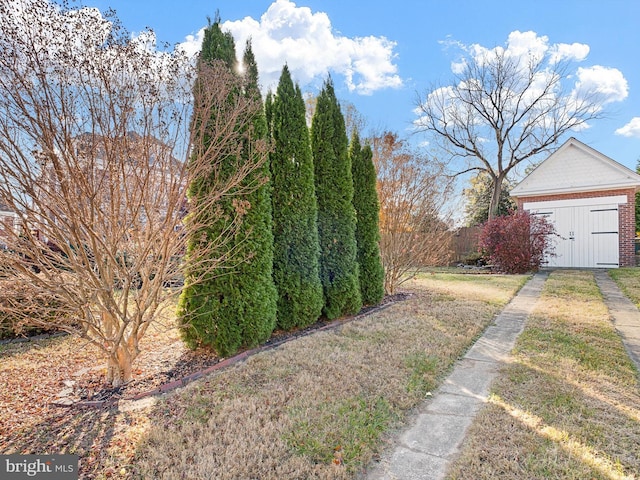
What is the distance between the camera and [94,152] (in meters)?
2.68

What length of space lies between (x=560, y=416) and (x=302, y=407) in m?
1.92

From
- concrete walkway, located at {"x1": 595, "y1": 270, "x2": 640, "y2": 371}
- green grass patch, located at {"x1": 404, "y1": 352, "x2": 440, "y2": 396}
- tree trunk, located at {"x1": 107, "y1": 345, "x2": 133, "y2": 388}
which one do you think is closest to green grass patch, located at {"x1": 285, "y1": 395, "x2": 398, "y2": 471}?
green grass patch, located at {"x1": 404, "y1": 352, "x2": 440, "y2": 396}

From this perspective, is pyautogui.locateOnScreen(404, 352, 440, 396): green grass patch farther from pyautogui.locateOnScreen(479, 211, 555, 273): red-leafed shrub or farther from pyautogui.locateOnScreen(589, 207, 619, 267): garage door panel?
pyautogui.locateOnScreen(589, 207, 619, 267): garage door panel

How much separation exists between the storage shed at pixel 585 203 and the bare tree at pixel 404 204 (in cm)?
773

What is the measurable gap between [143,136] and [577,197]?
15.1 meters

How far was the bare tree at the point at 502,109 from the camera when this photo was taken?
1686 centimetres

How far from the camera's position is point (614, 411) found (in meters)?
2.67

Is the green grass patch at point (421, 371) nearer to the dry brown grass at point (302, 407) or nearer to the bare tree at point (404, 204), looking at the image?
the dry brown grass at point (302, 407)

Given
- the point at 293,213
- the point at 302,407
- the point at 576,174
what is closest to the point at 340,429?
the point at 302,407

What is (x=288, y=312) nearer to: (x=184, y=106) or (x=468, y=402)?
(x=468, y=402)

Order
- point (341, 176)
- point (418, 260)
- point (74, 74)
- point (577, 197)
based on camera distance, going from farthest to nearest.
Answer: point (577, 197) → point (418, 260) → point (341, 176) → point (74, 74)

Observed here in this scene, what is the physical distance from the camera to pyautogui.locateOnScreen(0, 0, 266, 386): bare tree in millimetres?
2523

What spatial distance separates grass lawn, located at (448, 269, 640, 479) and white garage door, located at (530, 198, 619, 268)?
10.1 metres

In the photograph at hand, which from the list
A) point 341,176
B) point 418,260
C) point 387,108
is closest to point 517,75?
point 387,108
